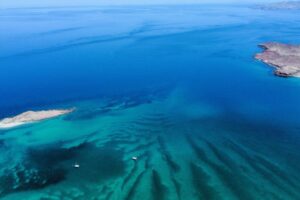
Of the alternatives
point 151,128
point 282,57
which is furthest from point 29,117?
point 282,57

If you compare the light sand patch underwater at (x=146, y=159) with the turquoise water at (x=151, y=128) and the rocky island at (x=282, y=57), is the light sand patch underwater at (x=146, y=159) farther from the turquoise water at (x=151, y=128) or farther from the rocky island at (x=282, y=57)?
the rocky island at (x=282, y=57)

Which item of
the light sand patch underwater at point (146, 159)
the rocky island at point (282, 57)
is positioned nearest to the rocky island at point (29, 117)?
the light sand patch underwater at point (146, 159)

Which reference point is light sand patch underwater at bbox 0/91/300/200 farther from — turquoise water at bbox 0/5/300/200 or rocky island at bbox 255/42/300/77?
rocky island at bbox 255/42/300/77

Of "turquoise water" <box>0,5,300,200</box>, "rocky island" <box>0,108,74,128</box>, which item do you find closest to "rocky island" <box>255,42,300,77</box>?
"turquoise water" <box>0,5,300,200</box>

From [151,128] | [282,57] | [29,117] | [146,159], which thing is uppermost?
[282,57]

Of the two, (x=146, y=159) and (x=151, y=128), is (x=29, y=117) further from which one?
(x=146, y=159)

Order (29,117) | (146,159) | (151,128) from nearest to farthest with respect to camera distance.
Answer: (146,159) < (151,128) < (29,117)
